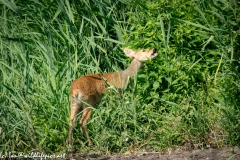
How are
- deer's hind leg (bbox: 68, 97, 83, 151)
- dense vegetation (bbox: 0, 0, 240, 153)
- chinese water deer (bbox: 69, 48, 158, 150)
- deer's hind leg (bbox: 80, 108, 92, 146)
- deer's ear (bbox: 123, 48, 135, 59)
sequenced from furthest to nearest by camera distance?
deer's ear (bbox: 123, 48, 135, 59) → chinese water deer (bbox: 69, 48, 158, 150) → deer's hind leg (bbox: 68, 97, 83, 151) → deer's hind leg (bbox: 80, 108, 92, 146) → dense vegetation (bbox: 0, 0, 240, 153)

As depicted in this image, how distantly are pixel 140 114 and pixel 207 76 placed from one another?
1.15 meters

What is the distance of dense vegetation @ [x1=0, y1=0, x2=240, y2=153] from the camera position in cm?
637

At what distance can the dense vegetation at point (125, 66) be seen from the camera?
6.37 m

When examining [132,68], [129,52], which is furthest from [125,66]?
[129,52]

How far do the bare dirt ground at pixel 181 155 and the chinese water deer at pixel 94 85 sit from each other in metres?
0.40

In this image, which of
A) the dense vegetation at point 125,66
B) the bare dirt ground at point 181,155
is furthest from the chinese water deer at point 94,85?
the bare dirt ground at point 181,155

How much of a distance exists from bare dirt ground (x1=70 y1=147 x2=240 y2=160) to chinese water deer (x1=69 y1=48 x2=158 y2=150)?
0.40 metres

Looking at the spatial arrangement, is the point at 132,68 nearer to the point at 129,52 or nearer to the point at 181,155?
the point at 129,52

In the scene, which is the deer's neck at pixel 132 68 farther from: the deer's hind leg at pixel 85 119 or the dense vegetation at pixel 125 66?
the deer's hind leg at pixel 85 119

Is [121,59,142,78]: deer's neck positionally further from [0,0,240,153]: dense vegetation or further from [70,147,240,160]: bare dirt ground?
[70,147,240,160]: bare dirt ground

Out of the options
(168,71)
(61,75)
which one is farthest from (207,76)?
(61,75)

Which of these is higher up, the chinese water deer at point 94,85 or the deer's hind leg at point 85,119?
the chinese water deer at point 94,85

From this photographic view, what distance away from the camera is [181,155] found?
6.05 metres

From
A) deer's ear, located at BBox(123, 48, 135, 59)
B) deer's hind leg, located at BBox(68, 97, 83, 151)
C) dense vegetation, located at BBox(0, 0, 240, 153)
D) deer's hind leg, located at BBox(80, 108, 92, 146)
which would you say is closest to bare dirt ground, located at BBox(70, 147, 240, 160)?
dense vegetation, located at BBox(0, 0, 240, 153)
